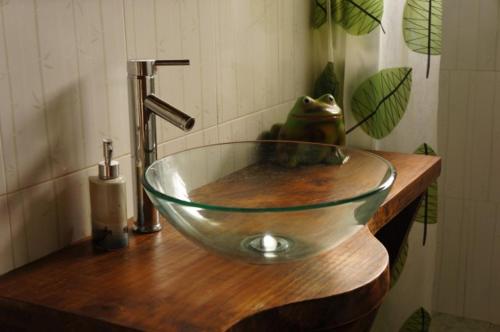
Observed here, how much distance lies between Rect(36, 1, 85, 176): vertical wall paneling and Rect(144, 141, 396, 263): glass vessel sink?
15cm

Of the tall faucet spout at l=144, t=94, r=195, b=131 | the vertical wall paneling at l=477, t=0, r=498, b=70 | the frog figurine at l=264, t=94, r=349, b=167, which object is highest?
the vertical wall paneling at l=477, t=0, r=498, b=70

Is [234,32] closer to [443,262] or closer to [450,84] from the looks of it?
[450,84]

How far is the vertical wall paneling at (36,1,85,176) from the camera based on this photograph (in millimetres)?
1117

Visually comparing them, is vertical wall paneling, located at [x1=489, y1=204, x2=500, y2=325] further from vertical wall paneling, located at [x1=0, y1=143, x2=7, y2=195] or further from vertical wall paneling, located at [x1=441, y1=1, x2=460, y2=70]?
vertical wall paneling, located at [x1=0, y1=143, x2=7, y2=195]

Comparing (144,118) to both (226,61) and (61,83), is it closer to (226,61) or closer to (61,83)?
(61,83)

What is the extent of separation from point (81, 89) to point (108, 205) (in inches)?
8.2

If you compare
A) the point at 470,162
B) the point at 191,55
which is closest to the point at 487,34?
the point at 470,162

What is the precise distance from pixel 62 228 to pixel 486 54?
159 cm

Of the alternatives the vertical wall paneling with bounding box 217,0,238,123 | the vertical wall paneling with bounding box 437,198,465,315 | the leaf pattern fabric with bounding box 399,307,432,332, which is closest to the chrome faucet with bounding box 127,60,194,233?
the vertical wall paneling with bounding box 217,0,238,123

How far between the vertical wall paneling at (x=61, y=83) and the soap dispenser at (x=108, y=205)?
2.5 inches

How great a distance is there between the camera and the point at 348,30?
1897 millimetres

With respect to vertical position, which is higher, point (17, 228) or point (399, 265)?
point (17, 228)

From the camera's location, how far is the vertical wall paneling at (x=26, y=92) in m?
1.06

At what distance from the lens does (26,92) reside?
3.58ft
